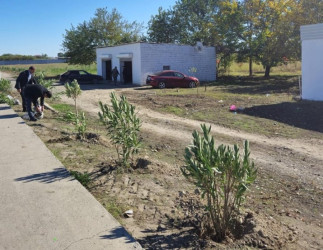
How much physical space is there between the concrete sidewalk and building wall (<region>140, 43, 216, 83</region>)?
77.0 feet

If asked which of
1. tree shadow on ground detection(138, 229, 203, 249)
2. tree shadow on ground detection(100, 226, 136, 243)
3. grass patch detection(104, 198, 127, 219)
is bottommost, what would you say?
tree shadow on ground detection(138, 229, 203, 249)

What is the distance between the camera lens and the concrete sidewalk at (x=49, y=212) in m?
3.48

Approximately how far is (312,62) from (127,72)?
1860 centimetres

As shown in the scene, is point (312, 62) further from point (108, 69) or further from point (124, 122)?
point (108, 69)

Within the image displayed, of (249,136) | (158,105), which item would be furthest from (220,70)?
(249,136)

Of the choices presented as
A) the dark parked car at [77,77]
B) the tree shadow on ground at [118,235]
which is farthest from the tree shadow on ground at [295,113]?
the dark parked car at [77,77]

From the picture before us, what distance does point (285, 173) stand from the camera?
679cm

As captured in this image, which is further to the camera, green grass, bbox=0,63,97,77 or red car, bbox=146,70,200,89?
green grass, bbox=0,63,97,77

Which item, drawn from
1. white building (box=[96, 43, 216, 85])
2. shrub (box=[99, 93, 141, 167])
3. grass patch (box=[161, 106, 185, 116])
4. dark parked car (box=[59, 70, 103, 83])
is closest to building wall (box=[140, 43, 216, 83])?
white building (box=[96, 43, 216, 85])

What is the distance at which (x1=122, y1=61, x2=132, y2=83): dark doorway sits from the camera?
31625 mm

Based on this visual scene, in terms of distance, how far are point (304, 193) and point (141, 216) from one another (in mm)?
2888

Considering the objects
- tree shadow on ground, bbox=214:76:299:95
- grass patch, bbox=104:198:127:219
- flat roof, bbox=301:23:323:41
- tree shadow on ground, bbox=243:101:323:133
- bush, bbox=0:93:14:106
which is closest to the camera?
grass patch, bbox=104:198:127:219

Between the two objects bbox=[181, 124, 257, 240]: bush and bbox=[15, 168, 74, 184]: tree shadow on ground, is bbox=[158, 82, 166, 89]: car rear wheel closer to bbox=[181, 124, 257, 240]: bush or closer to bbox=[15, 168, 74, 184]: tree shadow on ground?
bbox=[15, 168, 74, 184]: tree shadow on ground

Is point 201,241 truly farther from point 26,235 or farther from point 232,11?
point 232,11
